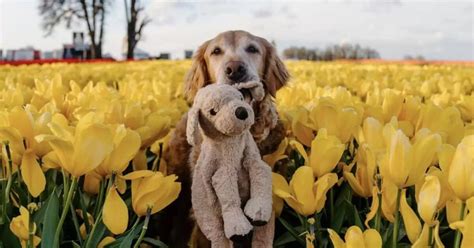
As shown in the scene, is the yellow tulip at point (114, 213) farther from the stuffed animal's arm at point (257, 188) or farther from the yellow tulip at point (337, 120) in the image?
the yellow tulip at point (337, 120)

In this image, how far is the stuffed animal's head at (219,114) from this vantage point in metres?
1.40

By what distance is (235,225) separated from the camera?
135 cm

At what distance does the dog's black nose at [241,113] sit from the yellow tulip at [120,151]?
225 millimetres

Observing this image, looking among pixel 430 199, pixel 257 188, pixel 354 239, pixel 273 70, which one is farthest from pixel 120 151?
pixel 273 70

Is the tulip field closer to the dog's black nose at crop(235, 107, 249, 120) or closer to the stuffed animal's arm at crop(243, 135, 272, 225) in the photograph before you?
the stuffed animal's arm at crop(243, 135, 272, 225)

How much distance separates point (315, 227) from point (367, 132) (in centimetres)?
30

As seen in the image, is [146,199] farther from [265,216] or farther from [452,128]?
[452,128]

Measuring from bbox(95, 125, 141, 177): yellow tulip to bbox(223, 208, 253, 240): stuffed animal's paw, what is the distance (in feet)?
0.82

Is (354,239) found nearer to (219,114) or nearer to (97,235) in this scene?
(219,114)

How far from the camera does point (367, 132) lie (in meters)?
1.60

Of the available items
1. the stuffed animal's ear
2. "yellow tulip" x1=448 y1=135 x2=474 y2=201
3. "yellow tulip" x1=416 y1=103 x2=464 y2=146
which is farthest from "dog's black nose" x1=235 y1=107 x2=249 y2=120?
"yellow tulip" x1=416 y1=103 x2=464 y2=146

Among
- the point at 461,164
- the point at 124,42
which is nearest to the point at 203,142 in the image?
the point at 461,164

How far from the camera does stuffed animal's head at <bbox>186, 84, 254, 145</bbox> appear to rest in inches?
55.3

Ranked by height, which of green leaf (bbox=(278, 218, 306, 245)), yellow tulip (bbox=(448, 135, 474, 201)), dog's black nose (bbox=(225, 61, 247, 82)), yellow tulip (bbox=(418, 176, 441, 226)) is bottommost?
green leaf (bbox=(278, 218, 306, 245))
